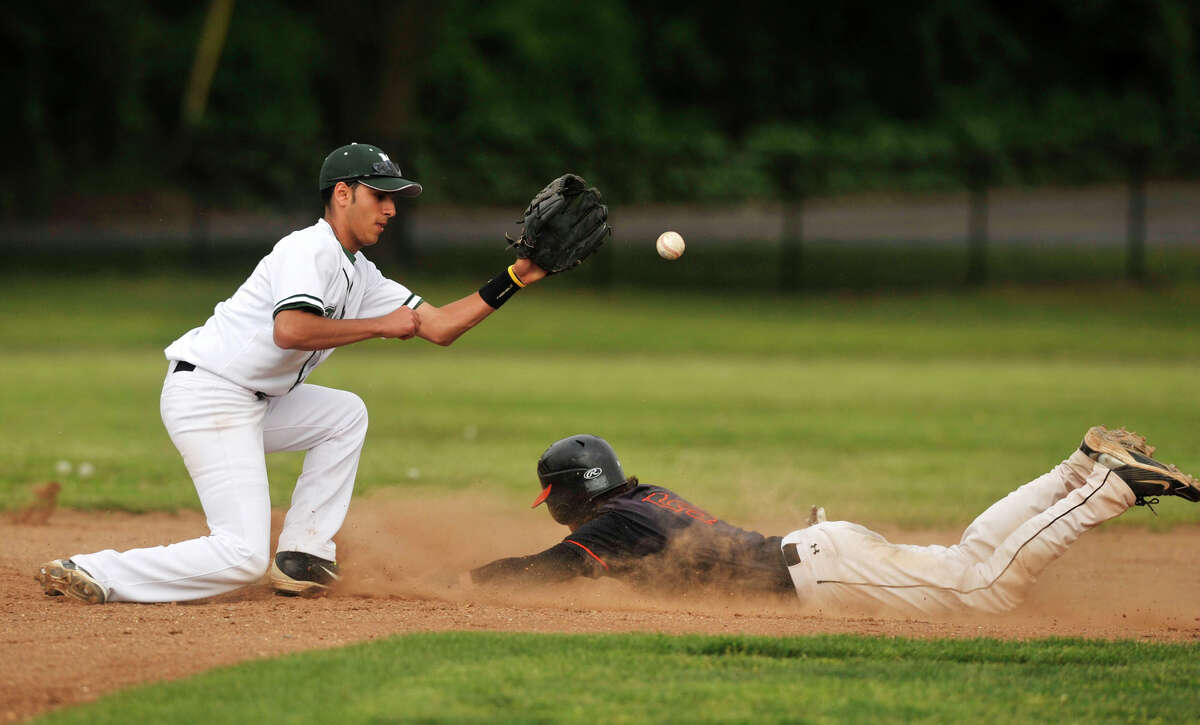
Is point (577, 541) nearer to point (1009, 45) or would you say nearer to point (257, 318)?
point (257, 318)

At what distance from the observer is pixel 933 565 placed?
5816 millimetres

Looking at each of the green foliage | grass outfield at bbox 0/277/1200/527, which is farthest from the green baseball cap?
the green foliage

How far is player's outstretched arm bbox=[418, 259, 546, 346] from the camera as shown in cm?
610

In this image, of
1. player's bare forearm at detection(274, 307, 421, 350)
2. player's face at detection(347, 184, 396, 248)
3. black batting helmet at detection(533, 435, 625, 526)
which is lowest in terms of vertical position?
black batting helmet at detection(533, 435, 625, 526)

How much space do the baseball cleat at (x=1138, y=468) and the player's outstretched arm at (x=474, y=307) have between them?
8.17 ft

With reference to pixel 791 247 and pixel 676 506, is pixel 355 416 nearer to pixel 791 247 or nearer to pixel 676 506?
pixel 676 506

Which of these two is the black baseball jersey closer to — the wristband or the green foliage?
the wristband

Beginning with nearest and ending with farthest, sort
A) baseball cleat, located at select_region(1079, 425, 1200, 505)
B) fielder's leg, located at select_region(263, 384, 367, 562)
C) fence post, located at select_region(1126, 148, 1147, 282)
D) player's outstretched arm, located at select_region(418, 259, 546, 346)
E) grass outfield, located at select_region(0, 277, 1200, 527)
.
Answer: baseball cleat, located at select_region(1079, 425, 1200, 505)
player's outstretched arm, located at select_region(418, 259, 546, 346)
fielder's leg, located at select_region(263, 384, 367, 562)
grass outfield, located at select_region(0, 277, 1200, 527)
fence post, located at select_region(1126, 148, 1147, 282)

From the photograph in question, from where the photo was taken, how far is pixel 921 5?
35844 millimetres

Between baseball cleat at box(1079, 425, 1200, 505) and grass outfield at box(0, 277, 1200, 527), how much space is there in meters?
2.79

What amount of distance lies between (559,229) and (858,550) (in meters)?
1.91

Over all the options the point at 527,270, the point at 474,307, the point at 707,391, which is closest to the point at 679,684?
the point at 474,307

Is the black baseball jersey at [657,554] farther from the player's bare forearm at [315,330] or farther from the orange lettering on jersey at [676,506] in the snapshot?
the player's bare forearm at [315,330]

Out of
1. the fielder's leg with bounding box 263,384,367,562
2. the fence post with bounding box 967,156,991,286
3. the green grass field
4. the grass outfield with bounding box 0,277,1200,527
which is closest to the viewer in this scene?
the green grass field
